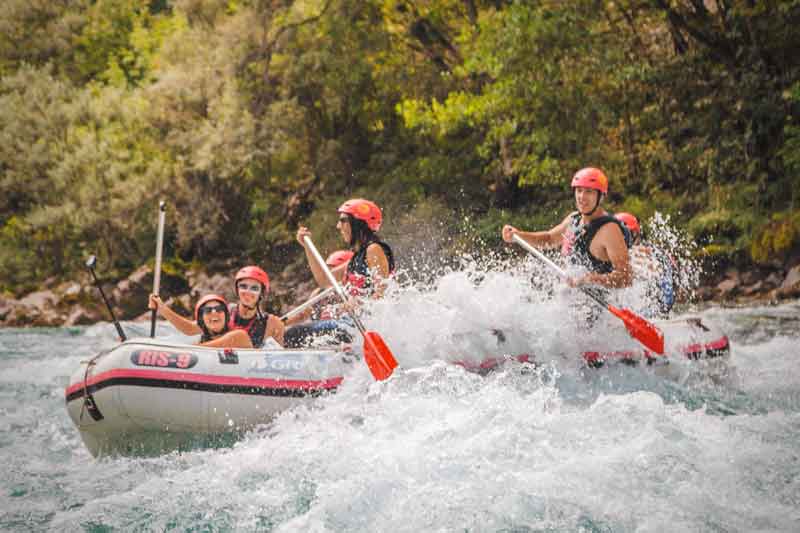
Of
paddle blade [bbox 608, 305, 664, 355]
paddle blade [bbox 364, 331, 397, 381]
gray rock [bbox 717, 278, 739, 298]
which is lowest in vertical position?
gray rock [bbox 717, 278, 739, 298]

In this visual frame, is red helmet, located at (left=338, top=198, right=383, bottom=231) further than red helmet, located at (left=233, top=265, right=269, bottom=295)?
Yes

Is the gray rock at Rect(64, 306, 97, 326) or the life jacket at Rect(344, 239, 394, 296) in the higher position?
the life jacket at Rect(344, 239, 394, 296)

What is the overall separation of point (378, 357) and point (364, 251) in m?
1.31

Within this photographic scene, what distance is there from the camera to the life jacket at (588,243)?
20.2ft

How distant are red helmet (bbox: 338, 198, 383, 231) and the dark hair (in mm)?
36

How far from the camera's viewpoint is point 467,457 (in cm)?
426

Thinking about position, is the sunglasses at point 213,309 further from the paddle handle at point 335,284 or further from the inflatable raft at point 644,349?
the inflatable raft at point 644,349

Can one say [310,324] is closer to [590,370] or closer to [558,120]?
[590,370]

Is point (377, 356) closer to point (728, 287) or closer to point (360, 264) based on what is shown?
point (360, 264)

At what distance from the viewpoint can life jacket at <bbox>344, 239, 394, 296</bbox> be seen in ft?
20.7

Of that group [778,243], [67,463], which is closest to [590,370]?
[67,463]

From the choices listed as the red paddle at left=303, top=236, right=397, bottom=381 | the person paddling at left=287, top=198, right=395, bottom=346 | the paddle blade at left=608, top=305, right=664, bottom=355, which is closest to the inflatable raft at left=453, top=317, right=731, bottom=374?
the paddle blade at left=608, top=305, right=664, bottom=355

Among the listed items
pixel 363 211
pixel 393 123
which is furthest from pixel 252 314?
pixel 393 123

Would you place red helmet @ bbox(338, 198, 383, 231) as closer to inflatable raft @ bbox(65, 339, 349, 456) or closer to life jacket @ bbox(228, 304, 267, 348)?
life jacket @ bbox(228, 304, 267, 348)
